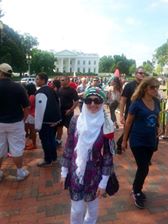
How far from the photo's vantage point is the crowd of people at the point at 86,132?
2850 mm

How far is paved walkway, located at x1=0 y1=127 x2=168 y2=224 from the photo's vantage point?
151 inches

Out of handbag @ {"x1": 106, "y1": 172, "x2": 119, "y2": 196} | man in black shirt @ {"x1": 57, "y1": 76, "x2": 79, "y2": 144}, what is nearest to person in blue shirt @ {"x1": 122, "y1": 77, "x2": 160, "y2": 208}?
handbag @ {"x1": 106, "y1": 172, "x2": 119, "y2": 196}

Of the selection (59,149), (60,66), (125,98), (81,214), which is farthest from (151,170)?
(60,66)

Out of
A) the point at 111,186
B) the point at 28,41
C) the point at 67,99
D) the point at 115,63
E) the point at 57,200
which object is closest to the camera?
the point at 111,186

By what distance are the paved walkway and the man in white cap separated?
58cm

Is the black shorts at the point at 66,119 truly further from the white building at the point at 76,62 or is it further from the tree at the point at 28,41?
the white building at the point at 76,62

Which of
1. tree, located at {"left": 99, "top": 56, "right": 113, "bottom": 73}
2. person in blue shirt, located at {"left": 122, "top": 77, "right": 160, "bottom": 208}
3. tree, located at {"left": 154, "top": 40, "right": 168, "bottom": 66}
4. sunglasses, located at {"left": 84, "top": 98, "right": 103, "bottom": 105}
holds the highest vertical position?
tree, located at {"left": 154, "top": 40, "right": 168, "bottom": 66}

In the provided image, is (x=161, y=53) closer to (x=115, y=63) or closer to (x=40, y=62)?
(x=115, y=63)

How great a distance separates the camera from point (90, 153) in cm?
287

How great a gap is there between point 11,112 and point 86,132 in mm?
2314

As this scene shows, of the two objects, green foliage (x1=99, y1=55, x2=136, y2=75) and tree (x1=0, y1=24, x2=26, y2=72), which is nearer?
tree (x1=0, y1=24, x2=26, y2=72)

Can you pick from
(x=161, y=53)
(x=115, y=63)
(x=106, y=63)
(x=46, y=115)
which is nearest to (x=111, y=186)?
(x=46, y=115)

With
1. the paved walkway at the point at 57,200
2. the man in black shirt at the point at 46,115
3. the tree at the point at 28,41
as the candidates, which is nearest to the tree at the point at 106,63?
the tree at the point at 28,41

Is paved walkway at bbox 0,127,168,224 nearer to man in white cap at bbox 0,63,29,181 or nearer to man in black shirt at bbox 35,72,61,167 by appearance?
man in black shirt at bbox 35,72,61,167
